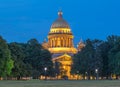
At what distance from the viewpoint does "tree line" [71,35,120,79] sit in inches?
5049

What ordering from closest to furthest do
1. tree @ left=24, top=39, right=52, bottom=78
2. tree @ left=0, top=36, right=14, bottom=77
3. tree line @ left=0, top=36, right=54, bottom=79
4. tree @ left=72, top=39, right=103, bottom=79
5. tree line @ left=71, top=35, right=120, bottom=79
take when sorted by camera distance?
tree @ left=0, top=36, right=14, bottom=77, tree line @ left=0, top=36, right=54, bottom=79, tree line @ left=71, top=35, right=120, bottom=79, tree @ left=72, top=39, right=103, bottom=79, tree @ left=24, top=39, right=52, bottom=78

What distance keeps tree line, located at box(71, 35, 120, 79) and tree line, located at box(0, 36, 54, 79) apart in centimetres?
1113

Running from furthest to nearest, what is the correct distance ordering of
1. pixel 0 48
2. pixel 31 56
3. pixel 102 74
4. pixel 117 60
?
pixel 31 56
pixel 102 74
pixel 117 60
pixel 0 48

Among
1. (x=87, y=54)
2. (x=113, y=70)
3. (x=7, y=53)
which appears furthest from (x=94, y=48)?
(x=7, y=53)

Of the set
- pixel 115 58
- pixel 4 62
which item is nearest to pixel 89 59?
pixel 115 58

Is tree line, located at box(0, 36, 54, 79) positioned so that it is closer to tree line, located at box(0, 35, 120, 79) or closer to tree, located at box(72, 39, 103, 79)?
tree line, located at box(0, 35, 120, 79)

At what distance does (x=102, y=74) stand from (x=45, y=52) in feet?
81.6

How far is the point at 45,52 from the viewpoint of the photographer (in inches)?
5955

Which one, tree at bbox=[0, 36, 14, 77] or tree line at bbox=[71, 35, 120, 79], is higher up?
tree line at bbox=[71, 35, 120, 79]

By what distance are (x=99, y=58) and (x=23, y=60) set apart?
23376 mm

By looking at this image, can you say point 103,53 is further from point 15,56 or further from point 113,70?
point 15,56

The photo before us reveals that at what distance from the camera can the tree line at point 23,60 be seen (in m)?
97.1

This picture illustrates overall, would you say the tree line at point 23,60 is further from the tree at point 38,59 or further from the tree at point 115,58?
the tree at point 115,58

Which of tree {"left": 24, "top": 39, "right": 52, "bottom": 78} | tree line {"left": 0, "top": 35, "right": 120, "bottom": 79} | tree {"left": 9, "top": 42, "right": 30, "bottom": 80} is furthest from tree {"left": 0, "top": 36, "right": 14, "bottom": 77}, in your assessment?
tree {"left": 24, "top": 39, "right": 52, "bottom": 78}
